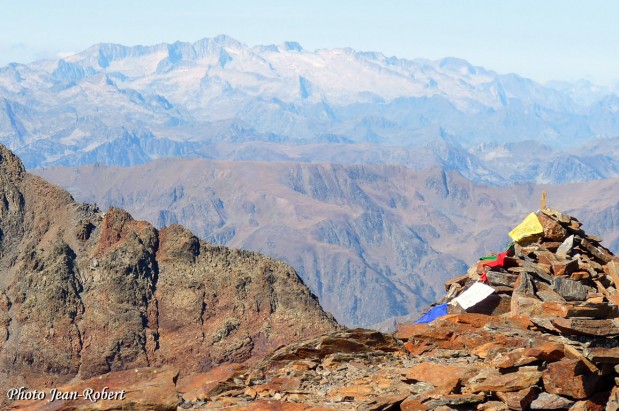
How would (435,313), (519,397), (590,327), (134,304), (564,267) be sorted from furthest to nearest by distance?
(134,304)
(435,313)
(564,267)
(590,327)
(519,397)

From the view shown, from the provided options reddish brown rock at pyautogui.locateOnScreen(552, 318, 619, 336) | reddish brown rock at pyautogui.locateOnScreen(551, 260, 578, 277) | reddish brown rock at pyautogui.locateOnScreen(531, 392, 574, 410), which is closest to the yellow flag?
reddish brown rock at pyautogui.locateOnScreen(551, 260, 578, 277)

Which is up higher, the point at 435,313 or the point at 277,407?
the point at 277,407

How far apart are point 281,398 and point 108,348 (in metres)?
51.8

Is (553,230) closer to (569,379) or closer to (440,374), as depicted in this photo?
(440,374)

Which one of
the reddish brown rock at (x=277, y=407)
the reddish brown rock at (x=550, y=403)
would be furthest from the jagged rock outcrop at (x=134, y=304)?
the reddish brown rock at (x=550, y=403)

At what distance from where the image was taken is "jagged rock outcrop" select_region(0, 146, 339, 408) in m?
68.2

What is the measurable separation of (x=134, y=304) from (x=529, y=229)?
46.4 meters

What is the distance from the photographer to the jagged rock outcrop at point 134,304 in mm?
68188

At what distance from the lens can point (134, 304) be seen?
7238 centimetres

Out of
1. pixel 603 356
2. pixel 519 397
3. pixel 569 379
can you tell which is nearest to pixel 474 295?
pixel 603 356

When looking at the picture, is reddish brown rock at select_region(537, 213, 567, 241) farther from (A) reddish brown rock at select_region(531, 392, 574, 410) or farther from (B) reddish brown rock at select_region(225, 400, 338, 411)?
(B) reddish brown rock at select_region(225, 400, 338, 411)

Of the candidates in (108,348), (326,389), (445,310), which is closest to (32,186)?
(108,348)

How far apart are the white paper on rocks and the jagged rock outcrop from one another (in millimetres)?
37460

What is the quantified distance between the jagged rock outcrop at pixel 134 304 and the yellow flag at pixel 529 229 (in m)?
34.7
